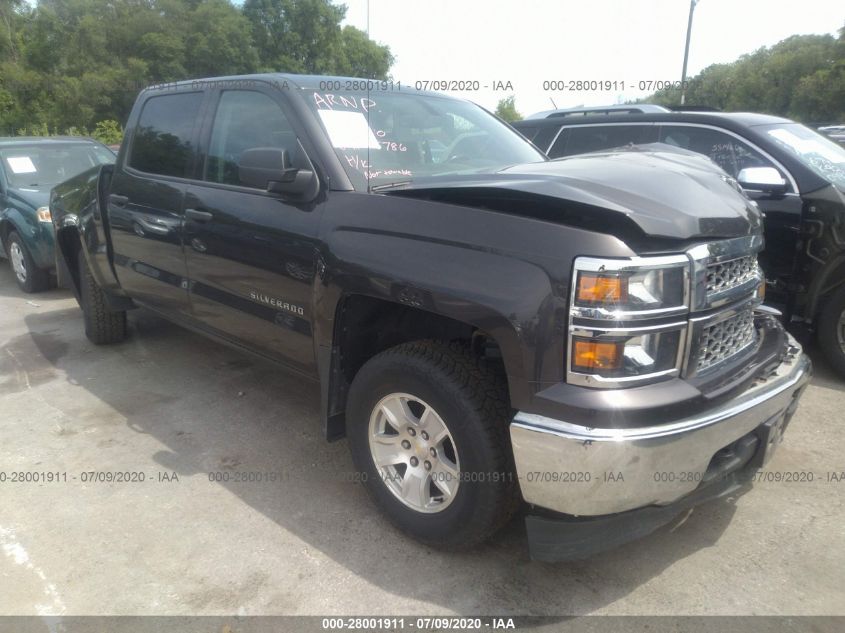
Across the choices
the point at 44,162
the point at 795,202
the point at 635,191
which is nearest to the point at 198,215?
the point at 635,191

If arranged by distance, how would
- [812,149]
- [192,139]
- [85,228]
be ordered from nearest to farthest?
1. [192,139]
2. [812,149]
3. [85,228]

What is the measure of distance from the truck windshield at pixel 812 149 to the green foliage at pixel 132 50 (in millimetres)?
30818

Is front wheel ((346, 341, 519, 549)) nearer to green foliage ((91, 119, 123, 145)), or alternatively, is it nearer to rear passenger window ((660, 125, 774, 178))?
rear passenger window ((660, 125, 774, 178))

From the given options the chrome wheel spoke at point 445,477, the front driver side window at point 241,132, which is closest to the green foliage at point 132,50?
the front driver side window at point 241,132

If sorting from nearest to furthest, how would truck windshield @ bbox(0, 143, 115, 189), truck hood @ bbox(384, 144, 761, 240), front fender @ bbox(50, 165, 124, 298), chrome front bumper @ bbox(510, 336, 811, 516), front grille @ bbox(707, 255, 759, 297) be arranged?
chrome front bumper @ bbox(510, 336, 811, 516) → truck hood @ bbox(384, 144, 761, 240) → front grille @ bbox(707, 255, 759, 297) → front fender @ bbox(50, 165, 124, 298) → truck windshield @ bbox(0, 143, 115, 189)

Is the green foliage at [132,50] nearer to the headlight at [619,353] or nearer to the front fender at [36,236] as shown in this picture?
the front fender at [36,236]

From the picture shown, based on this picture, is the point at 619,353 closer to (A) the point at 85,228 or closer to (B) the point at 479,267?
(B) the point at 479,267

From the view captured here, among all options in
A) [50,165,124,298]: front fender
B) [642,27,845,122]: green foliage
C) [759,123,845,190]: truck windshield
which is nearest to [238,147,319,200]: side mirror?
[50,165,124,298]: front fender

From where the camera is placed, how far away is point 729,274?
93.6 inches

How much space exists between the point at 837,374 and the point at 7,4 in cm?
4878

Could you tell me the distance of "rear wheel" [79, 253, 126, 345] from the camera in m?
5.22

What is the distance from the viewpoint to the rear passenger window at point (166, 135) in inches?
152

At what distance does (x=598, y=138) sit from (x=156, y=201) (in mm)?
4062

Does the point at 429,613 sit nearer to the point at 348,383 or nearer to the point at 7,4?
the point at 348,383
